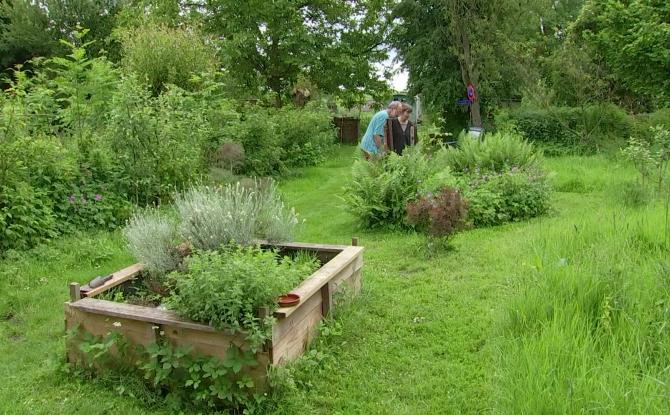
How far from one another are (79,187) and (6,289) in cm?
238

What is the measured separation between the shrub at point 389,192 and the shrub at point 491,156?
159cm

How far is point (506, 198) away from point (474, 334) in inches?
161

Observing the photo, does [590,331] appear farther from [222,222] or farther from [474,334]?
[222,222]

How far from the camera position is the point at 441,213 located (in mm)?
5879

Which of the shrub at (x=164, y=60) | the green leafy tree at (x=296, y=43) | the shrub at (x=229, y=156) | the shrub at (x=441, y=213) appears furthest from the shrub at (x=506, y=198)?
the green leafy tree at (x=296, y=43)

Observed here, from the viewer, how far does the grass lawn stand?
260cm

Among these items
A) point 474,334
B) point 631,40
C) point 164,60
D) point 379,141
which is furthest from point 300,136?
point 474,334

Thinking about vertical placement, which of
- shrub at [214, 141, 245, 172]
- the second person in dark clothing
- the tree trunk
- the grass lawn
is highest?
the tree trunk

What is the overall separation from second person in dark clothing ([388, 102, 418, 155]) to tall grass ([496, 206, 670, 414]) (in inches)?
188

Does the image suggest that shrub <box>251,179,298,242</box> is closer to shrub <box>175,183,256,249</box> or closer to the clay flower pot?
shrub <box>175,183,256,249</box>

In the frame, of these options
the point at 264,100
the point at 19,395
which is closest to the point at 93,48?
the point at 264,100

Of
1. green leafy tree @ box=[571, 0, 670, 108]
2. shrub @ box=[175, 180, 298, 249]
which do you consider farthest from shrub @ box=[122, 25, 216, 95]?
green leafy tree @ box=[571, 0, 670, 108]

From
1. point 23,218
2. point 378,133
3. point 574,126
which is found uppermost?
point 378,133

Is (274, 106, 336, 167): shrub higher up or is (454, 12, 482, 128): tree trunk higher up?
(454, 12, 482, 128): tree trunk
